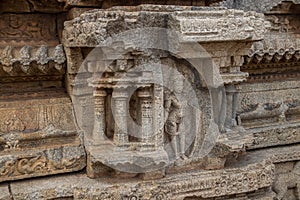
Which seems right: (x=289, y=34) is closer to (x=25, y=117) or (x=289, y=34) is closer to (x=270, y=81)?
(x=270, y=81)

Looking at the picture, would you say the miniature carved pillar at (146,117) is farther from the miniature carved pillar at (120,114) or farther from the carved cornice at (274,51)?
the carved cornice at (274,51)

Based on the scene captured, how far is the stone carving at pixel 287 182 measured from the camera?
4.13 metres

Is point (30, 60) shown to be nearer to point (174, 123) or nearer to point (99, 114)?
point (99, 114)

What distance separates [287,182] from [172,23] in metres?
2.41

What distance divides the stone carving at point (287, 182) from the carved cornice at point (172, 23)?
72.1 inches

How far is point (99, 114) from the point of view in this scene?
2.96m

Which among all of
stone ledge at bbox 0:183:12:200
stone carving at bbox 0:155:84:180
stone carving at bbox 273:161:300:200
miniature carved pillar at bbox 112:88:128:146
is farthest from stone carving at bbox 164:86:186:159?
stone carving at bbox 273:161:300:200

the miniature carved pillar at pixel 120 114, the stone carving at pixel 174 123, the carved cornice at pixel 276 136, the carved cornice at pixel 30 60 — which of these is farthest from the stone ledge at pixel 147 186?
the carved cornice at pixel 30 60

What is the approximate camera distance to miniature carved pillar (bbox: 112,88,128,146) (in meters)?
2.81

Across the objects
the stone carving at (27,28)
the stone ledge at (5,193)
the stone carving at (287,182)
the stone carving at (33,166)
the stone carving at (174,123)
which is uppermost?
the stone carving at (27,28)

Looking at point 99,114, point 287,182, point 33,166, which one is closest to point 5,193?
point 33,166

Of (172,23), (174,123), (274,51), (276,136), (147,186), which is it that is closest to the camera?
(172,23)

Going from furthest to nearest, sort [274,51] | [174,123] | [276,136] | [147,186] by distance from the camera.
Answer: [276,136] → [274,51] → [174,123] → [147,186]

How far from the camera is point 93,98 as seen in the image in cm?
303
